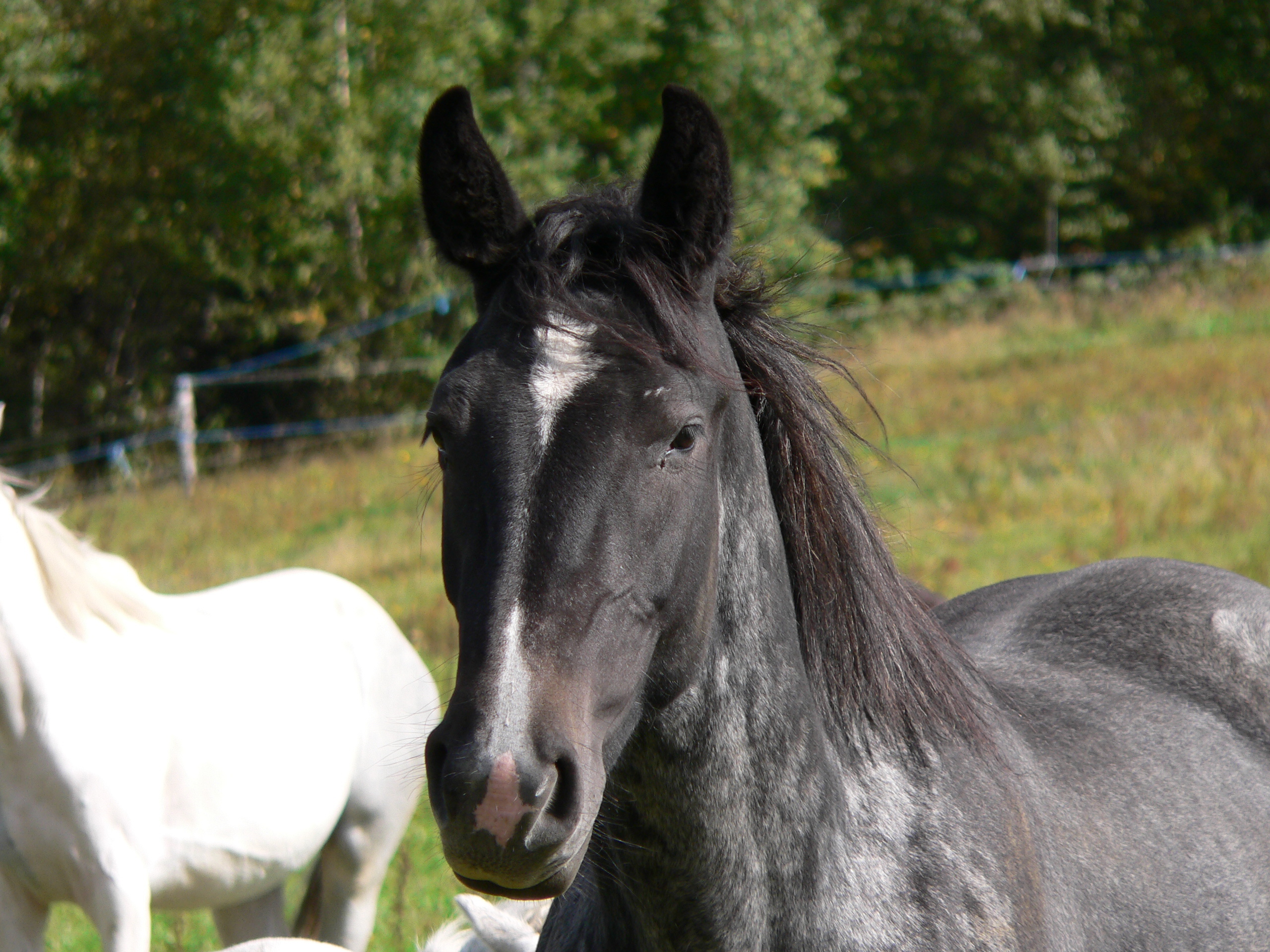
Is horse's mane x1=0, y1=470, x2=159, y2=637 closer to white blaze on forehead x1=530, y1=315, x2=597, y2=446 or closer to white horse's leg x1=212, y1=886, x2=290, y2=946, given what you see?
white horse's leg x1=212, y1=886, x2=290, y2=946

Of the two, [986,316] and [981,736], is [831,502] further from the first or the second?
[986,316]

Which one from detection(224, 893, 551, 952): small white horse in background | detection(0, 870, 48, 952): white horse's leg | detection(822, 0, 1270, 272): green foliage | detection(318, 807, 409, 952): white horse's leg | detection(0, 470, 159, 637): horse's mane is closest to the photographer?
detection(224, 893, 551, 952): small white horse in background

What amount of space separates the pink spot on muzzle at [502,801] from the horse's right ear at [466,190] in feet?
2.58

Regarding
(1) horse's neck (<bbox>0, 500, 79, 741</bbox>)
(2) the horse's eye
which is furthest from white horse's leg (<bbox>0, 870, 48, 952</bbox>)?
(2) the horse's eye

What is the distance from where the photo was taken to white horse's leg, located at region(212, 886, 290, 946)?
147 inches

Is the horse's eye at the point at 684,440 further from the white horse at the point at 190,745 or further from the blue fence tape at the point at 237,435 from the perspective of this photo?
the blue fence tape at the point at 237,435

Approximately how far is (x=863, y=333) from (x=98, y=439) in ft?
39.5

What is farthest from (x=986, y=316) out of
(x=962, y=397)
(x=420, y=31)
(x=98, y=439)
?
(x=98, y=439)

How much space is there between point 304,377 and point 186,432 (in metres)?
2.06

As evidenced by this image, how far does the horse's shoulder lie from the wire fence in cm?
960

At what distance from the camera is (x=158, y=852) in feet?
10.4

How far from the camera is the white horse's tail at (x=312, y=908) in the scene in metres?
3.94

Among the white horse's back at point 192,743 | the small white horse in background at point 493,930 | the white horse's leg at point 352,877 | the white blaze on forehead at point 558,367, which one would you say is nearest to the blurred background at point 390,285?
the white horse's back at point 192,743

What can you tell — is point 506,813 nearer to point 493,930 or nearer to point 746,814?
point 746,814
